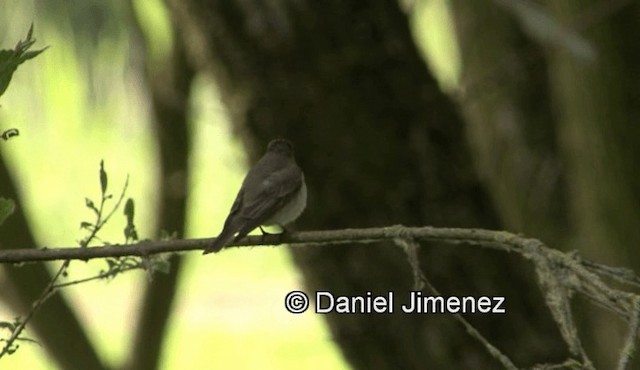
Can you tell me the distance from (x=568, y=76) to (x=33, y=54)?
359 centimetres

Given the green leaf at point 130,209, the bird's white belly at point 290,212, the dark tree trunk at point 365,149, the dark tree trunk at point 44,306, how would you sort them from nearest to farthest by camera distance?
the green leaf at point 130,209, the bird's white belly at point 290,212, the dark tree trunk at point 365,149, the dark tree trunk at point 44,306

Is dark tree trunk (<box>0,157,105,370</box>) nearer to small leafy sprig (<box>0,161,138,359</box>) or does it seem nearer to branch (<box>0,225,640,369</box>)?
small leafy sprig (<box>0,161,138,359</box>)

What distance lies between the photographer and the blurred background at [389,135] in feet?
13.6

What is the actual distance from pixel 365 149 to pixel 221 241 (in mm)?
2000

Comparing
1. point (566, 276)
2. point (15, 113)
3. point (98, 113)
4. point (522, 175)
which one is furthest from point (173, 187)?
point (566, 276)

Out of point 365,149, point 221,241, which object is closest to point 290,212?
point 221,241

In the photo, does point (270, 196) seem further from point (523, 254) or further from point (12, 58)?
point (12, 58)

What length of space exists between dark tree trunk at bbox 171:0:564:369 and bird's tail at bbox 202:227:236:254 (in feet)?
5.22

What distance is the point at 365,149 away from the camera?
416 centimetres

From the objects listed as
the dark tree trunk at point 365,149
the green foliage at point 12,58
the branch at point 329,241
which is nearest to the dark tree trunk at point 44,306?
the dark tree trunk at point 365,149

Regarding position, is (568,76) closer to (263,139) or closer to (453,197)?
(453,197)

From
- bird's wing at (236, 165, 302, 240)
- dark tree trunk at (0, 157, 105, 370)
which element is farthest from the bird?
dark tree trunk at (0, 157, 105, 370)

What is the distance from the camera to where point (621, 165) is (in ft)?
14.9

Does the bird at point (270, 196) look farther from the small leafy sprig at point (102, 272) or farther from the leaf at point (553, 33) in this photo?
the leaf at point (553, 33)
